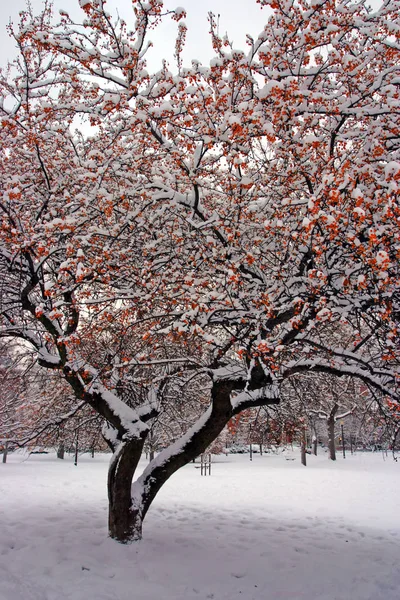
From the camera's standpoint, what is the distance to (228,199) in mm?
6227

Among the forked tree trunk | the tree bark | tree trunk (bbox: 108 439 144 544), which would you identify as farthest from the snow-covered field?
the tree bark

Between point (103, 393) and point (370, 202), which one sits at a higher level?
point (370, 202)

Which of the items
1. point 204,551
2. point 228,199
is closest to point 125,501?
point 204,551

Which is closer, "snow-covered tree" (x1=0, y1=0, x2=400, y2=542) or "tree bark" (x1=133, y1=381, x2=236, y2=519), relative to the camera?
"snow-covered tree" (x1=0, y1=0, x2=400, y2=542)

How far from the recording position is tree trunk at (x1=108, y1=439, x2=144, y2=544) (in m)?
7.15

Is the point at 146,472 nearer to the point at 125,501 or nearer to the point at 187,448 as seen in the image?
the point at 125,501

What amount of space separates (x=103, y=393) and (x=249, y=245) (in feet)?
12.5

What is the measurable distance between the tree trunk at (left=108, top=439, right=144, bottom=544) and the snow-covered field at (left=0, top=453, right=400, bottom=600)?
0.95 ft

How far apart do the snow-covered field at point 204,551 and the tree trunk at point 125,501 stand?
29cm

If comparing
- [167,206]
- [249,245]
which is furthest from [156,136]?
[249,245]

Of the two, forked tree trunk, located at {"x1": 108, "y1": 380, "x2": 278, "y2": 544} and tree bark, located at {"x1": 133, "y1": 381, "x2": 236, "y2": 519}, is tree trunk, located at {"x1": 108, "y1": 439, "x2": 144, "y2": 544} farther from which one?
tree bark, located at {"x1": 133, "y1": 381, "x2": 236, "y2": 519}

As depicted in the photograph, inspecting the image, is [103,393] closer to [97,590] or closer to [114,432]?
[114,432]

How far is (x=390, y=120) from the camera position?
545 centimetres

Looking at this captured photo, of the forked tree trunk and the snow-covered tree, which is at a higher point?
the snow-covered tree
